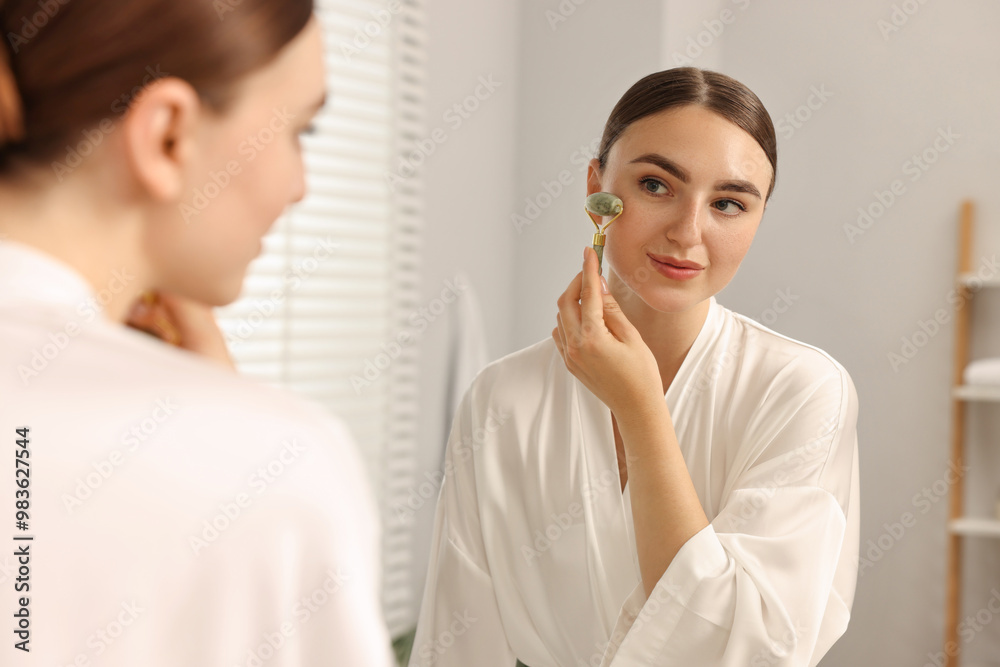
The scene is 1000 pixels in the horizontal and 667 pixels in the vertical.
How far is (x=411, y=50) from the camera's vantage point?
5.85 feet

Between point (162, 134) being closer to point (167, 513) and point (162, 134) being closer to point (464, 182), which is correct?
point (167, 513)

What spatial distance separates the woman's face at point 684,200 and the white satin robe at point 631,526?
108 mm

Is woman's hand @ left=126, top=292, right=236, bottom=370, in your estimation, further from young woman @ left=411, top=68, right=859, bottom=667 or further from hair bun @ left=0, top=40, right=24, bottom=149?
young woman @ left=411, top=68, right=859, bottom=667

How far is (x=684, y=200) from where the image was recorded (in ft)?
2.77

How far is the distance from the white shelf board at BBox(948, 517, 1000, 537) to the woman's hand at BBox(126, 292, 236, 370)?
1.85 m

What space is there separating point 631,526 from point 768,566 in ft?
0.49

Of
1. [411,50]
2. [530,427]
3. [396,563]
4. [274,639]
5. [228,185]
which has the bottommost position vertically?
[396,563]

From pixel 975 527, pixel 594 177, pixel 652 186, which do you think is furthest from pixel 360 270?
pixel 975 527

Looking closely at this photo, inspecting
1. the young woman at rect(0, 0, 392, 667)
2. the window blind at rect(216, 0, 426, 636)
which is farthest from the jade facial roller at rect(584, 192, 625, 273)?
the window blind at rect(216, 0, 426, 636)

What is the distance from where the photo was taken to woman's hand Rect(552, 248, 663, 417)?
807 millimetres

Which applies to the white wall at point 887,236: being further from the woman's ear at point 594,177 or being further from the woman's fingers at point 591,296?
the woman's fingers at point 591,296

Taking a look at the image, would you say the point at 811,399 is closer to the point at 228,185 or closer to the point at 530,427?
the point at 530,427

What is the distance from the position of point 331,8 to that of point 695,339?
41.2 inches

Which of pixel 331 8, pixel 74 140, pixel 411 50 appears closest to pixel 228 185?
pixel 74 140
